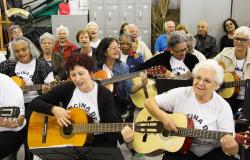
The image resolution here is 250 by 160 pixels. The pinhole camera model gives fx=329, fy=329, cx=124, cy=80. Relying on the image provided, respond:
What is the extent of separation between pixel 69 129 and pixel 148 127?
598 mm

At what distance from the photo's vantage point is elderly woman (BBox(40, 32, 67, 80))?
343 cm

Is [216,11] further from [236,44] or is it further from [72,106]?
[72,106]

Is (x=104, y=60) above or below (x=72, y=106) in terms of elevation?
above

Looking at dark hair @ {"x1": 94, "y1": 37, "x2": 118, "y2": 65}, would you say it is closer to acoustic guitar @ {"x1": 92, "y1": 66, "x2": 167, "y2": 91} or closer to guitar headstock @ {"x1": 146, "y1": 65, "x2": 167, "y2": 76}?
acoustic guitar @ {"x1": 92, "y1": 66, "x2": 167, "y2": 91}

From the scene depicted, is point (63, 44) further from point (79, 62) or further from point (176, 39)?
point (79, 62)

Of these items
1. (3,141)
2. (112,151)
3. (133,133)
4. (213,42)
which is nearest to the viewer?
(112,151)

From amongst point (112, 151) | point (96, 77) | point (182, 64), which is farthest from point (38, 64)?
point (112, 151)

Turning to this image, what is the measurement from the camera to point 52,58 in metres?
3.74

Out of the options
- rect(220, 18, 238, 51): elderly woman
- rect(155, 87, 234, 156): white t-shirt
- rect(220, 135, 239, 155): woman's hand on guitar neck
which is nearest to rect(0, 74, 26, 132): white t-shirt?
rect(155, 87, 234, 156): white t-shirt

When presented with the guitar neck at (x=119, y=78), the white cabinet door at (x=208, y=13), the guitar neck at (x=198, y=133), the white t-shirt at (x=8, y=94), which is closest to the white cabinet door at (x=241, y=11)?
the white cabinet door at (x=208, y=13)

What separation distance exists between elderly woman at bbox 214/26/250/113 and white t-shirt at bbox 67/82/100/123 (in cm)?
157

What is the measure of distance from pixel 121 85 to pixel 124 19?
13.3ft

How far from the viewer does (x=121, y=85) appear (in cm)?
348

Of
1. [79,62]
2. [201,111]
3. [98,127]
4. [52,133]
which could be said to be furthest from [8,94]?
[201,111]
